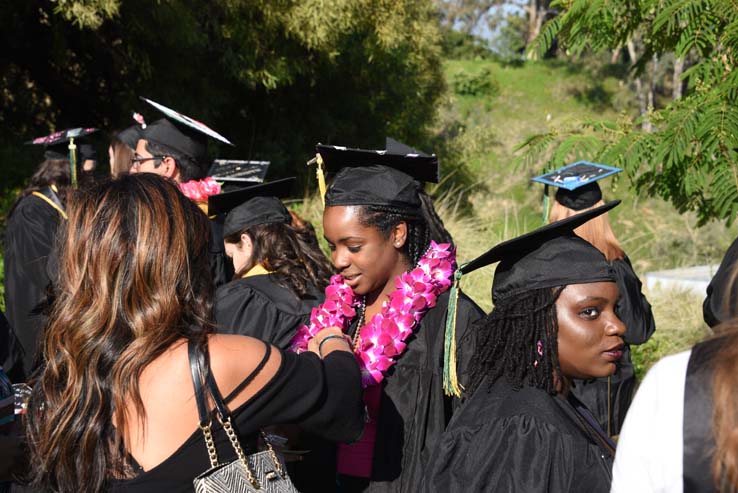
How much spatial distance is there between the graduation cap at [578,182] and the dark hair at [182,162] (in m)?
2.17

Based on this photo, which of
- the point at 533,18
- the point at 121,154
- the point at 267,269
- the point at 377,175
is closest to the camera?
the point at 377,175

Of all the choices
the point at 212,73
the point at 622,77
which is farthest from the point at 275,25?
the point at 622,77

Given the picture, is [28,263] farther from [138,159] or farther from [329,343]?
[329,343]

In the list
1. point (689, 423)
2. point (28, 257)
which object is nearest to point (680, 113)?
point (689, 423)

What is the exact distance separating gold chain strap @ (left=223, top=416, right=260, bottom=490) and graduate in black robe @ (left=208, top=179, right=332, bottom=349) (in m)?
1.70

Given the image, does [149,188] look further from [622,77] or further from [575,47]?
[622,77]

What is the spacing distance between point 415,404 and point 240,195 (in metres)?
1.84

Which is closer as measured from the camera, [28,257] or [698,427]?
[698,427]

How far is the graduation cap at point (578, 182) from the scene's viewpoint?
4688mm

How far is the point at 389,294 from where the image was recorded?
9.78ft

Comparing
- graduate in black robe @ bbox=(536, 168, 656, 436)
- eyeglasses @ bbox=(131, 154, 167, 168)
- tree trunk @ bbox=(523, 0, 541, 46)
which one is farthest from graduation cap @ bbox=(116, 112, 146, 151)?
tree trunk @ bbox=(523, 0, 541, 46)

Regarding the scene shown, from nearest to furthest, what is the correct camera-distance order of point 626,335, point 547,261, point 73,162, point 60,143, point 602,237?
point 547,261 → point 626,335 → point 602,237 → point 73,162 → point 60,143

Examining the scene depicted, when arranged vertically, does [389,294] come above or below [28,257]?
above

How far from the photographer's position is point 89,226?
1896 mm
